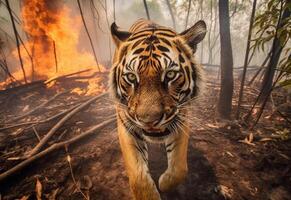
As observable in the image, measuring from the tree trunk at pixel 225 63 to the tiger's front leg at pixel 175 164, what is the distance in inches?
93.5

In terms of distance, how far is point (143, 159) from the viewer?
2.34 m

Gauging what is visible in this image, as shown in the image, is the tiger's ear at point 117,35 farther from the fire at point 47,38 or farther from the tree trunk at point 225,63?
the fire at point 47,38

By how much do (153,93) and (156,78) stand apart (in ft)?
0.54

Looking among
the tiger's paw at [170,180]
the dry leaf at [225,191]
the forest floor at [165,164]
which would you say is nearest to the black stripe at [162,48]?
the tiger's paw at [170,180]

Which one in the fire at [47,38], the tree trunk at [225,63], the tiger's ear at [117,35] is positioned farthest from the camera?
the fire at [47,38]

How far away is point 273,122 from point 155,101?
375 centimetres

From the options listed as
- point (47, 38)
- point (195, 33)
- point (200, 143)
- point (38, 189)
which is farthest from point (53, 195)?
point (47, 38)

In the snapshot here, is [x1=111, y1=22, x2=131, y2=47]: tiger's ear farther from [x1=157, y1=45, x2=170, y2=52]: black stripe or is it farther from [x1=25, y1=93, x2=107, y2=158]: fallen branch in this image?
[x1=25, y1=93, x2=107, y2=158]: fallen branch

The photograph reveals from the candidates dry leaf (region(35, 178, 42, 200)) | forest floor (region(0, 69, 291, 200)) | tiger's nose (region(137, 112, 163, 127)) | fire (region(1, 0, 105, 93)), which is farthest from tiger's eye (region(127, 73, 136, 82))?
fire (region(1, 0, 105, 93))

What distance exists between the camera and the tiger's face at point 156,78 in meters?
1.84

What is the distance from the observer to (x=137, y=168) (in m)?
2.23

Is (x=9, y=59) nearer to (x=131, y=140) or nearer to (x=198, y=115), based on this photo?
(x=198, y=115)

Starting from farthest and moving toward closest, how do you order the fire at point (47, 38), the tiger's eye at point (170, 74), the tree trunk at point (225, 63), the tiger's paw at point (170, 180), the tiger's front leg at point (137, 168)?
the fire at point (47, 38), the tree trunk at point (225, 63), the tiger's paw at point (170, 180), the tiger's front leg at point (137, 168), the tiger's eye at point (170, 74)

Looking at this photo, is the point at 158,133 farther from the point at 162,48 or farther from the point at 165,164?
the point at 165,164
